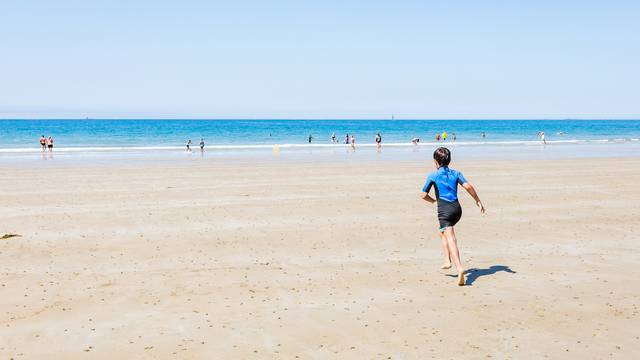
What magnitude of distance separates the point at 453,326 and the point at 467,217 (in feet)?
25.0

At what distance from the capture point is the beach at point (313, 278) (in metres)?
6.47

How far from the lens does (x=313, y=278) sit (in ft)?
29.6

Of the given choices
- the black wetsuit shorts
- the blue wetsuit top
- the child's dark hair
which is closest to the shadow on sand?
the black wetsuit shorts

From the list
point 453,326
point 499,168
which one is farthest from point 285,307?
point 499,168

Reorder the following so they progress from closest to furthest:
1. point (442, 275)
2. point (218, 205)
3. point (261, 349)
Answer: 1. point (261, 349)
2. point (442, 275)
3. point (218, 205)

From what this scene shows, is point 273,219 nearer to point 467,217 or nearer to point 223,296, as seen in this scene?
point 467,217

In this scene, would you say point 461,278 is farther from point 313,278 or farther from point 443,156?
point 313,278

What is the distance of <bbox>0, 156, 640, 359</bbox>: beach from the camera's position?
647cm

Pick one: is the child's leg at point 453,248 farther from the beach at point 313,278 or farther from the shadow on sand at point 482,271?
the shadow on sand at point 482,271

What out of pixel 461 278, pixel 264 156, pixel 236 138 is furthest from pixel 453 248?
pixel 236 138

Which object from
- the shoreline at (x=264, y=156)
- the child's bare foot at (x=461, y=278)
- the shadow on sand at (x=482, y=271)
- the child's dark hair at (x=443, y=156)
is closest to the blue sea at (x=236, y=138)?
the shoreline at (x=264, y=156)

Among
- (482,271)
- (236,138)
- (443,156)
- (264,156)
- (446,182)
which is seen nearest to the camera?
(443,156)

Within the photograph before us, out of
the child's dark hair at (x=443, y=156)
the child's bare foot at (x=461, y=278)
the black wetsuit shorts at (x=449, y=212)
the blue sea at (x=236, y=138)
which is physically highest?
the child's dark hair at (x=443, y=156)

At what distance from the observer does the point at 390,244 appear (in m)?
11.4
